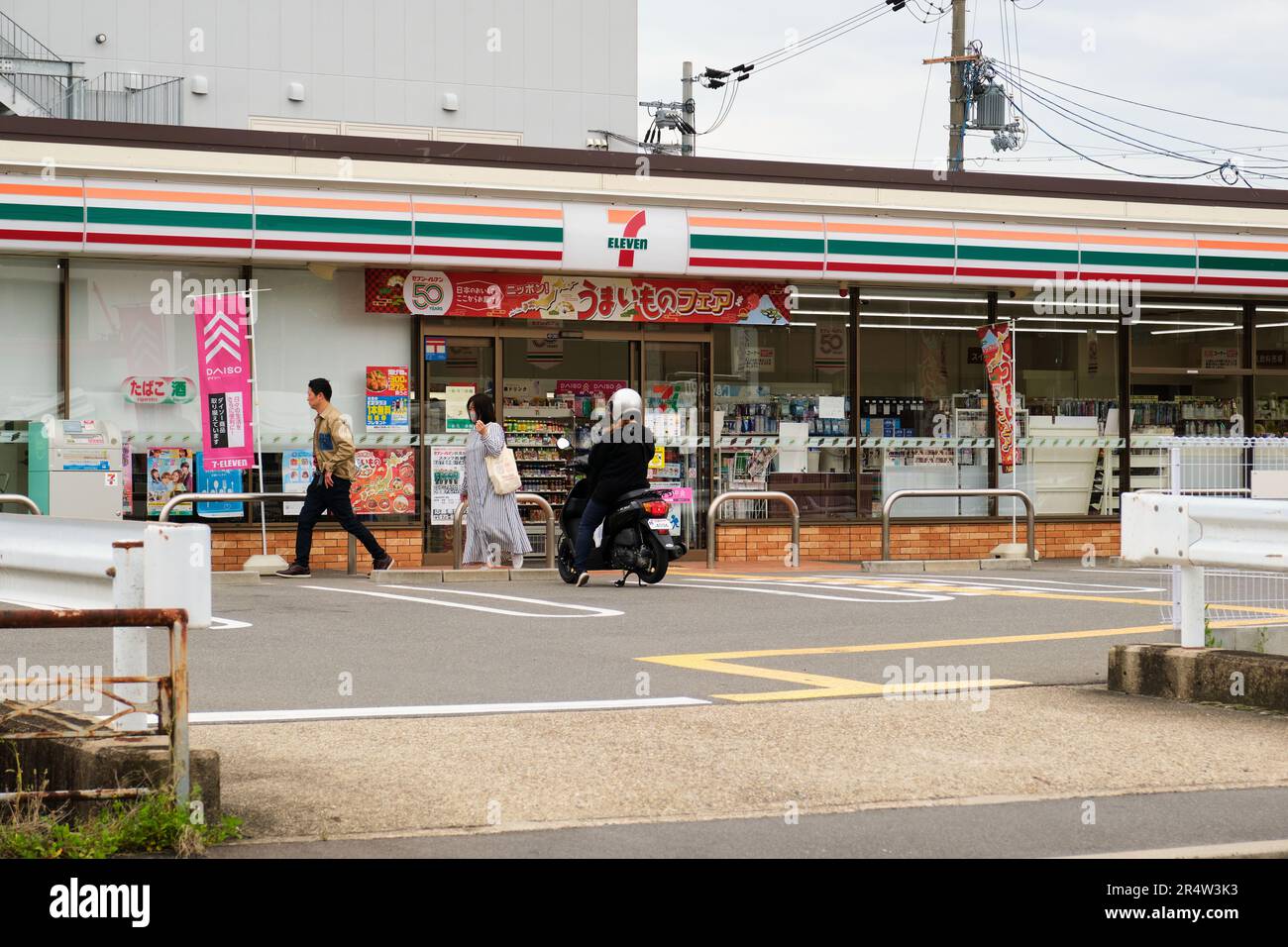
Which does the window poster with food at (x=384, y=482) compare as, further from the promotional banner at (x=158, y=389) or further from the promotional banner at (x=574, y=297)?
the promotional banner at (x=158, y=389)

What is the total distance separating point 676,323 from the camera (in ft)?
66.9

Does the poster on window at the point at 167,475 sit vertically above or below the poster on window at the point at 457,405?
below

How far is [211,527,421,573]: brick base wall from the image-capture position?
726 inches

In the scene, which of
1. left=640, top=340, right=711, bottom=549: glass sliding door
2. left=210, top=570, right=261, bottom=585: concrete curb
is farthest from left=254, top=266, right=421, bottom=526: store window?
left=640, top=340, right=711, bottom=549: glass sliding door

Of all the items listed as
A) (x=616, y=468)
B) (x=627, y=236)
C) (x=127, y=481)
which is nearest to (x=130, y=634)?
(x=616, y=468)

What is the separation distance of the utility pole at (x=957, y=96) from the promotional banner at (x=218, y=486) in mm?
18552

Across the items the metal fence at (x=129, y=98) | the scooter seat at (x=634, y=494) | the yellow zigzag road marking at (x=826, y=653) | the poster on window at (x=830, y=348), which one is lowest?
the yellow zigzag road marking at (x=826, y=653)

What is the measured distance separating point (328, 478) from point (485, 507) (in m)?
1.69

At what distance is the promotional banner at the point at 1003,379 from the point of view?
21422mm

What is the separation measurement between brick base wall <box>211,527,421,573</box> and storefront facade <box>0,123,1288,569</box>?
1.3 inches

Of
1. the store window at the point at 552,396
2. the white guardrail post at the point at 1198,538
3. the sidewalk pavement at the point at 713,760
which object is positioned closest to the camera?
the sidewalk pavement at the point at 713,760

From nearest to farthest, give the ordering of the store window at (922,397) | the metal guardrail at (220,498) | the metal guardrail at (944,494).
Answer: the metal guardrail at (220,498) < the metal guardrail at (944,494) < the store window at (922,397)

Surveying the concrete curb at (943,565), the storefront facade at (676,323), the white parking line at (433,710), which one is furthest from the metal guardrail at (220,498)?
the white parking line at (433,710)

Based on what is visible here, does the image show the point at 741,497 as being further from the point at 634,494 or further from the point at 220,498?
the point at 220,498
